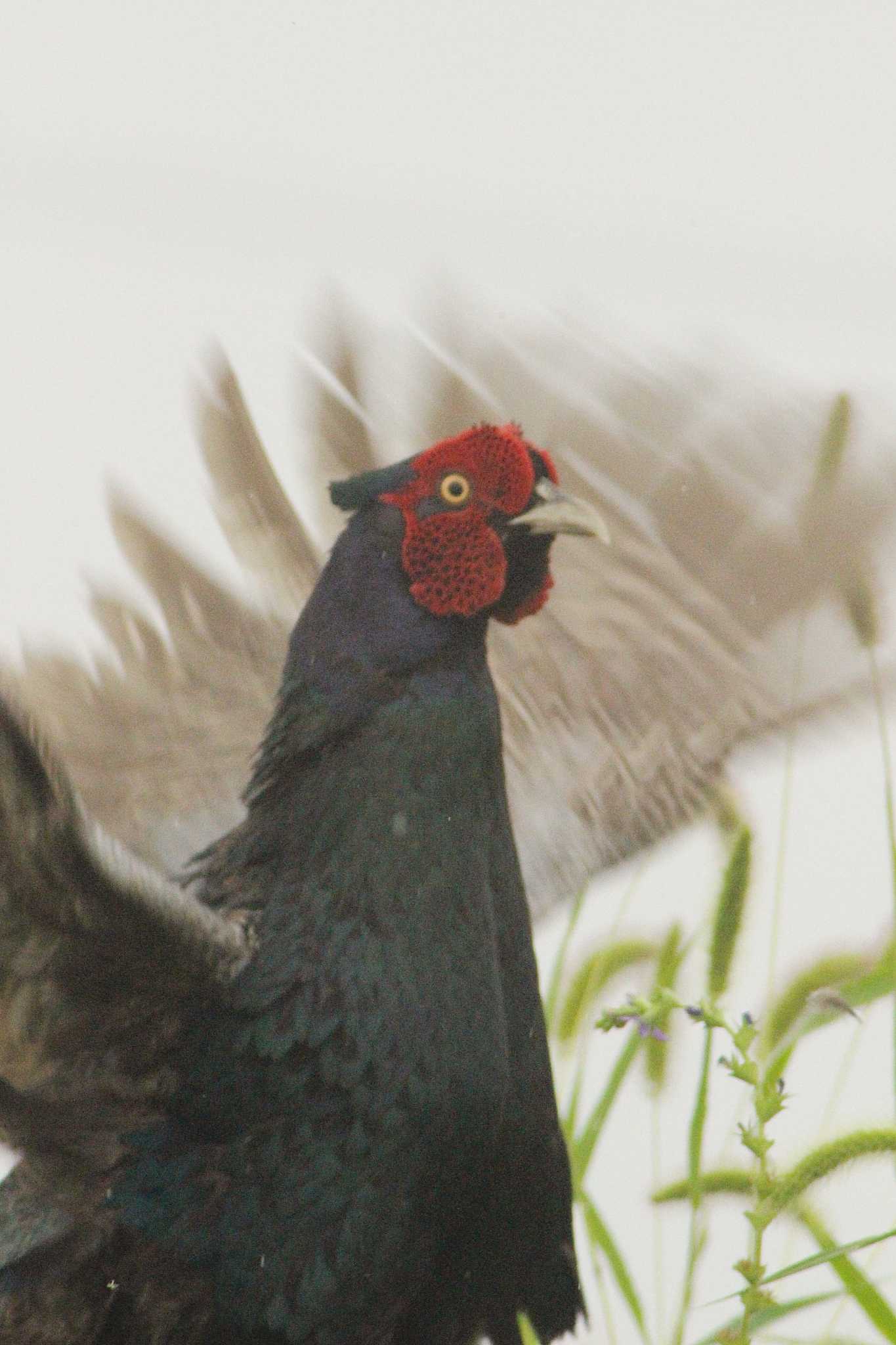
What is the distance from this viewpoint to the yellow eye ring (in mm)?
1188

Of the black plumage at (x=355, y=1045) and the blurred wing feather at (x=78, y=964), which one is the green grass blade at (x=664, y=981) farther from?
the blurred wing feather at (x=78, y=964)

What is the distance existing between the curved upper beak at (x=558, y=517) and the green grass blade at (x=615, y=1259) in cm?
46

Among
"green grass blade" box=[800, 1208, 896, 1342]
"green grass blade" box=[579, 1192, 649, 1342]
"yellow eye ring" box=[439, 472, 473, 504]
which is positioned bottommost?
"green grass blade" box=[579, 1192, 649, 1342]

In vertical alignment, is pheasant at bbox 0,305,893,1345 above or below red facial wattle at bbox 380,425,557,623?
below

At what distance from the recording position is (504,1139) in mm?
1159

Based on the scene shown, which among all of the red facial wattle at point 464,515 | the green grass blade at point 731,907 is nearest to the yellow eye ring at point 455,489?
the red facial wattle at point 464,515

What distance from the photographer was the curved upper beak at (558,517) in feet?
3.92

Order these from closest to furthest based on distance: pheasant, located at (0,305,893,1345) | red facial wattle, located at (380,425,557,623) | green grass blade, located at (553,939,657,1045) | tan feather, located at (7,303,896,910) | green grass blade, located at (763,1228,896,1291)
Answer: green grass blade, located at (763,1228,896,1291) < pheasant, located at (0,305,893,1345) < red facial wattle, located at (380,425,557,623) < green grass blade, located at (553,939,657,1045) < tan feather, located at (7,303,896,910)

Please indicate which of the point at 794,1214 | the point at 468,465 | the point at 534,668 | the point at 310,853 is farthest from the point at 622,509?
the point at 794,1214

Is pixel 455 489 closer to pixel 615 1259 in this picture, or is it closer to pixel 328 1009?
pixel 328 1009

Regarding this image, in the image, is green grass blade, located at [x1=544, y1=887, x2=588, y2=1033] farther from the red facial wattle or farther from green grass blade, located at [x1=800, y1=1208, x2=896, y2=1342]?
green grass blade, located at [x1=800, y1=1208, x2=896, y2=1342]

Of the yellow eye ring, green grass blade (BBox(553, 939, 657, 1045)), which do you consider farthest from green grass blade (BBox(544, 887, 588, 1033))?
the yellow eye ring

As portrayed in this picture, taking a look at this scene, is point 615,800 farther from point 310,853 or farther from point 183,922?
point 183,922

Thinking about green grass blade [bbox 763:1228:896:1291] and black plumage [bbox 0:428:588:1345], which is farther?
black plumage [bbox 0:428:588:1345]
